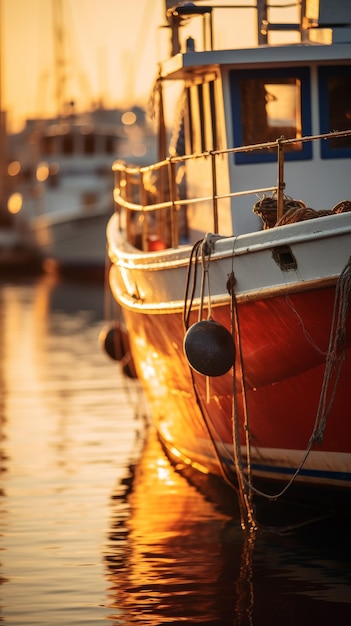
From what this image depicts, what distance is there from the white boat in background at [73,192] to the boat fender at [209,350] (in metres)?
47.6

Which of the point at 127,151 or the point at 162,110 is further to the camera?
the point at 127,151

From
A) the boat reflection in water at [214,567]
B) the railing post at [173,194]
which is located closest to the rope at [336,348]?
the boat reflection in water at [214,567]

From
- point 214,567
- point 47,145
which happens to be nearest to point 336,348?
point 214,567

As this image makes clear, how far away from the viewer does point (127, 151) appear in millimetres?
66250

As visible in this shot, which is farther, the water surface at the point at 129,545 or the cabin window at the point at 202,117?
the cabin window at the point at 202,117

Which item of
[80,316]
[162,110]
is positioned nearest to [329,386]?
[162,110]

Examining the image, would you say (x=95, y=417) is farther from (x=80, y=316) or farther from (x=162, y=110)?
(x=80, y=316)

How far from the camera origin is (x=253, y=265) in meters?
9.96

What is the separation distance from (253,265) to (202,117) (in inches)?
134

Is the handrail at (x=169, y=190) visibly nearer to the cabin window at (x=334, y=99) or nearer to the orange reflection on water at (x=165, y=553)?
the cabin window at (x=334, y=99)

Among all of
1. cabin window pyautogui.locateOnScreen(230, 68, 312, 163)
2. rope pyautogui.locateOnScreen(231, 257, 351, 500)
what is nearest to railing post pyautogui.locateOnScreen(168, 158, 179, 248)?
cabin window pyautogui.locateOnScreen(230, 68, 312, 163)

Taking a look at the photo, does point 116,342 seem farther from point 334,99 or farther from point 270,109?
point 334,99

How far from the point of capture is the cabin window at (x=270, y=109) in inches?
479

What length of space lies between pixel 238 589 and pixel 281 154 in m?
2.78
